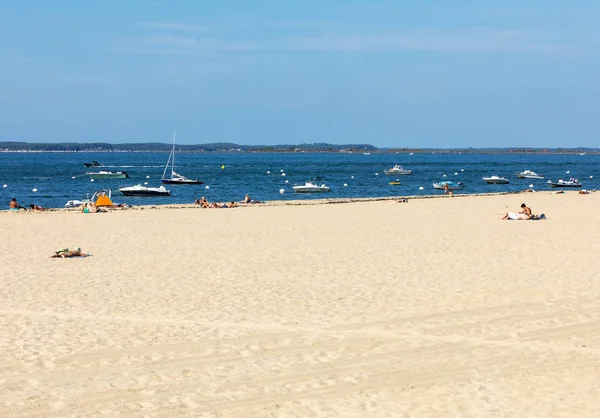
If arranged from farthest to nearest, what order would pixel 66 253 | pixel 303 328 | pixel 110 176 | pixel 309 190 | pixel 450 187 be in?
pixel 110 176 < pixel 450 187 < pixel 309 190 < pixel 66 253 < pixel 303 328

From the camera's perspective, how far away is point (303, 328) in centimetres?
1201

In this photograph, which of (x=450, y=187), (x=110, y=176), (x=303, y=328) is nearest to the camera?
(x=303, y=328)

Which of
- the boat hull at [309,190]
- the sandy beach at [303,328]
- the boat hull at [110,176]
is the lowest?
the boat hull at [110,176]

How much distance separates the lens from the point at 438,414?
27.1 ft

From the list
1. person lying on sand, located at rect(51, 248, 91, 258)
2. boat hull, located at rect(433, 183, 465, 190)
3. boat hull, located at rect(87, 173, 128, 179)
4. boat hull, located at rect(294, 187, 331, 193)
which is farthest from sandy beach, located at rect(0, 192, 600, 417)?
boat hull, located at rect(87, 173, 128, 179)

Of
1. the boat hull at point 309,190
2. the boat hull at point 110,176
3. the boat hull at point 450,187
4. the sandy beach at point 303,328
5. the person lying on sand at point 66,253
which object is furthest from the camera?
the boat hull at point 110,176

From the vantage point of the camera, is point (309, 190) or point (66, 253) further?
point (309, 190)

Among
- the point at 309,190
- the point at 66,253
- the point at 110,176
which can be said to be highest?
the point at 66,253

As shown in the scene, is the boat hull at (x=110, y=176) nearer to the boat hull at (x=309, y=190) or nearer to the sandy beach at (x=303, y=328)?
the boat hull at (x=309, y=190)

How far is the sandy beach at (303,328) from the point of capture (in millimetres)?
8750

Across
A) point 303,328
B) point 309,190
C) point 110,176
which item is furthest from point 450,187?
point 303,328

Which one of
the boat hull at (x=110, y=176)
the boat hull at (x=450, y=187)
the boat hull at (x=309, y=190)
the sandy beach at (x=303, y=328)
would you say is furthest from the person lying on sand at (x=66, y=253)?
the boat hull at (x=110, y=176)

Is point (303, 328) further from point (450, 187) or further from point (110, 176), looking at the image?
point (110, 176)

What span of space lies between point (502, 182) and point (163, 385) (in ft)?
260
